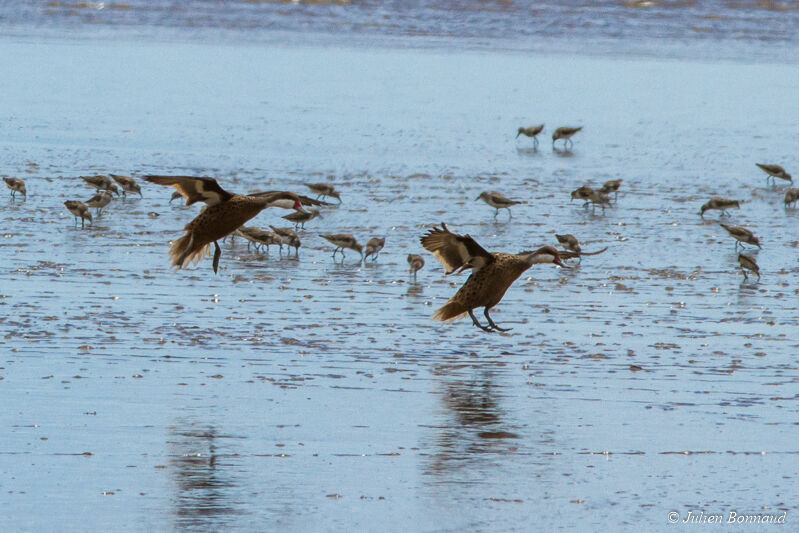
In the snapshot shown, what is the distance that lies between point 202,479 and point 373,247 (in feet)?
26.8

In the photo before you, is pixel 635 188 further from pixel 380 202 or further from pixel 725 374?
pixel 725 374

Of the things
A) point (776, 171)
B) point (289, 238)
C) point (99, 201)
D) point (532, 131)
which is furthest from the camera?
Answer: point (532, 131)

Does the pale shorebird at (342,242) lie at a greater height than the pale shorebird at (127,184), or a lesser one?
lesser

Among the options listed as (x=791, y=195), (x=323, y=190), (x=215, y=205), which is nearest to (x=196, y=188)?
(x=215, y=205)

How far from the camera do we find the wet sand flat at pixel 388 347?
8758 mm

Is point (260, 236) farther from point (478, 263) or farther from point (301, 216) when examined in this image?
point (478, 263)

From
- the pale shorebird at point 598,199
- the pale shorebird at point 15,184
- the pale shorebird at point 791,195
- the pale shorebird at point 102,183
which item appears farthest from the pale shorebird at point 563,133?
the pale shorebird at point 15,184

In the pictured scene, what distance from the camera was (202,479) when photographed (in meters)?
8.86

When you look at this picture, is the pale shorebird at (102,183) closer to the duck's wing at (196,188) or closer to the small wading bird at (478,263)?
the small wading bird at (478,263)

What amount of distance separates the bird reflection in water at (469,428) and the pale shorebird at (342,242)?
17.8 ft

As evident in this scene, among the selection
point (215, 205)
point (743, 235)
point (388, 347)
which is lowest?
point (388, 347)

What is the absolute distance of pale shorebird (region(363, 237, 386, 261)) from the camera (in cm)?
1673

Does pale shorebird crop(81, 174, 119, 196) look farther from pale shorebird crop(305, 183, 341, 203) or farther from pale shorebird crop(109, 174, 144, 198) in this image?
pale shorebird crop(305, 183, 341, 203)

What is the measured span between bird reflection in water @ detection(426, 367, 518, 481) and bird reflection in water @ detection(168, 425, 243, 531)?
1319mm
